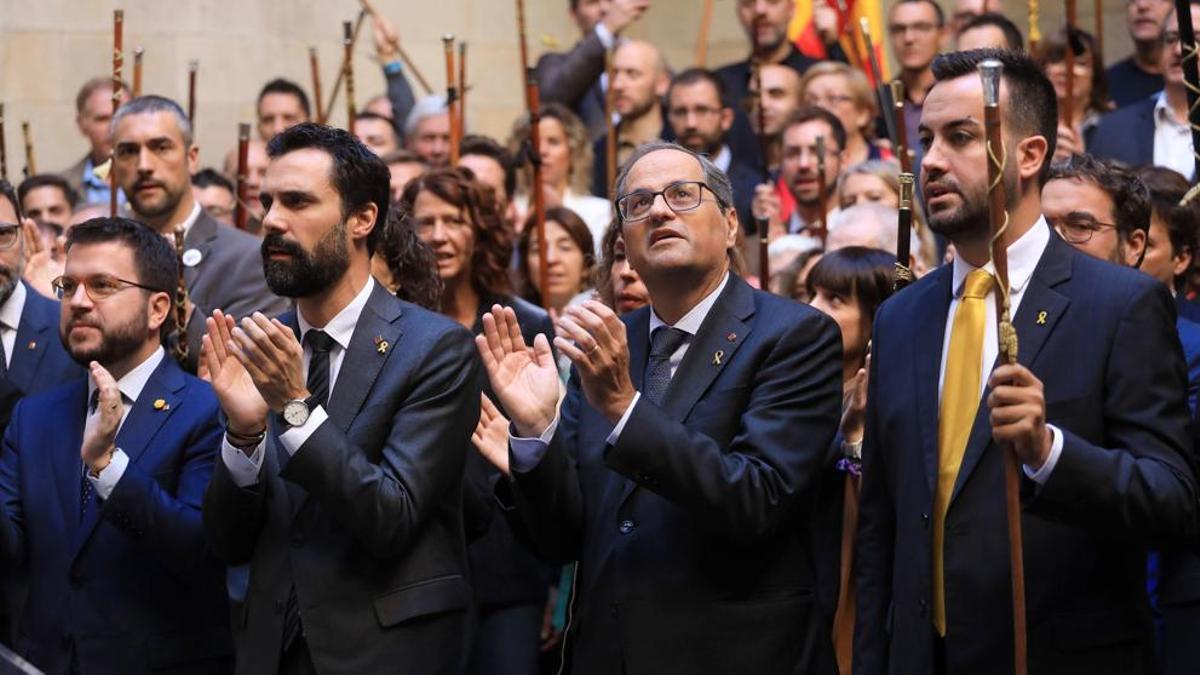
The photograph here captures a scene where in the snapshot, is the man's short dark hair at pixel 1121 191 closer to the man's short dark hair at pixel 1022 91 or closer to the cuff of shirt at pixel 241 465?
the man's short dark hair at pixel 1022 91

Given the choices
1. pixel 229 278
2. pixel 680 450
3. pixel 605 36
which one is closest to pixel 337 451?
pixel 680 450

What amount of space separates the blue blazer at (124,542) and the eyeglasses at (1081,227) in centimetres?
241

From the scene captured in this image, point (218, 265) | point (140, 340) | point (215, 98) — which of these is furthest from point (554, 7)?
point (140, 340)

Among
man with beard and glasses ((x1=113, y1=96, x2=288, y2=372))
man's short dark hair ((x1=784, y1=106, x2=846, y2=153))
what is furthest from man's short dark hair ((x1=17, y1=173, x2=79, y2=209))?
man's short dark hair ((x1=784, y1=106, x2=846, y2=153))

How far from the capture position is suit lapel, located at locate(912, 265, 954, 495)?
4617 mm

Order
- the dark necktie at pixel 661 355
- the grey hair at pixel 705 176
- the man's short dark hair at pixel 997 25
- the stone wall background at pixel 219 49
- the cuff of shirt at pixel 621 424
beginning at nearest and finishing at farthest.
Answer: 1. the cuff of shirt at pixel 621 424
2. the dark necktie at pixel 661 355
3. the grey hair at pixel 705 176
4. the man's short dark hair at pixel 997 25
5. the stone wall background at pixel 219 49

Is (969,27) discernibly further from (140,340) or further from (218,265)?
(140,340)

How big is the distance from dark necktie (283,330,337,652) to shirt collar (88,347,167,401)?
34.6 inches

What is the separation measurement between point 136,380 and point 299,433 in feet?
4.38

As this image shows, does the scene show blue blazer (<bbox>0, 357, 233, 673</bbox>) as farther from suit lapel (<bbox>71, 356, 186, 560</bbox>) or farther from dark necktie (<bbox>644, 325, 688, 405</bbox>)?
dark necktie (<bbox>644, 325, 688, 405</bbox>)

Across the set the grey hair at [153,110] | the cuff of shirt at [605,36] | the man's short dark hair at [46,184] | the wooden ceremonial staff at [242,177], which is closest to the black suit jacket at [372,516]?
the wooden ceremonial staff at [242,177]

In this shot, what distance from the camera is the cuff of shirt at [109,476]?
5.62 meters

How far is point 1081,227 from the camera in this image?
5.77 m

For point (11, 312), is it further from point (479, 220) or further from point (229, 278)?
point (479, 220)
